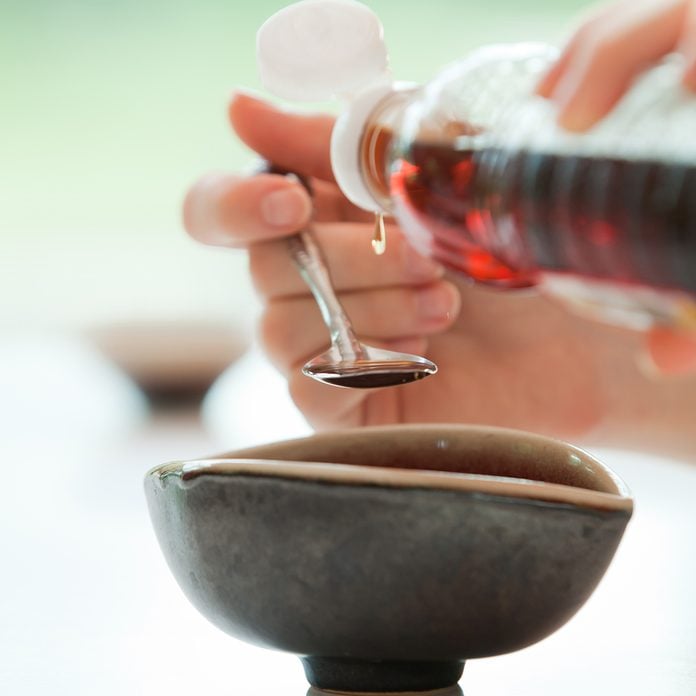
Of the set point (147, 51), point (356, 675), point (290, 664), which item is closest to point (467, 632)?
point (356, 675)

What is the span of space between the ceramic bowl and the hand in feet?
1.43

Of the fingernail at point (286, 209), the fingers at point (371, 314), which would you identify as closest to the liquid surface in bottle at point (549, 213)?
the fingernail at point (286, 209)

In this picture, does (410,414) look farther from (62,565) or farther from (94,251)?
(94,251)

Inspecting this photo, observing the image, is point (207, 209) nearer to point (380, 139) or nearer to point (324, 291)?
point (324, 291)

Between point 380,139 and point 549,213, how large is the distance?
0.17m

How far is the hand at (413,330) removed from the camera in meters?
1.00

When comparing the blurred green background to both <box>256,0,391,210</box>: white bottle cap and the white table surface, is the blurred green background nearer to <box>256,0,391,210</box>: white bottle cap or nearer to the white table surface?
the white table surface

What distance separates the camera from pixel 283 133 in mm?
1027

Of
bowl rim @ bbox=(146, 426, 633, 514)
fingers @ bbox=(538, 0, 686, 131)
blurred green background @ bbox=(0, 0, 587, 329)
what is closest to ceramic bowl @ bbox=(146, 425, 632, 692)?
bowl rim @ bbox=(146, 426, 633, 514)

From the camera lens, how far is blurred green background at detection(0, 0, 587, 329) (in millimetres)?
3623

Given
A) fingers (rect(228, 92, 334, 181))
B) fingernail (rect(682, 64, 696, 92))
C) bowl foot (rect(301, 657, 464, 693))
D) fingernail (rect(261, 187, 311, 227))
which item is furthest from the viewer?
fingers (rect(228, 92, 334, 181))

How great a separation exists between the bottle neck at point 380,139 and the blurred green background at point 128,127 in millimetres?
2908

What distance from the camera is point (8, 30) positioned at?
12.1ft

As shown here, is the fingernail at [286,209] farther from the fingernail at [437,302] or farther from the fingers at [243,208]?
the fingernail at [437,302]
